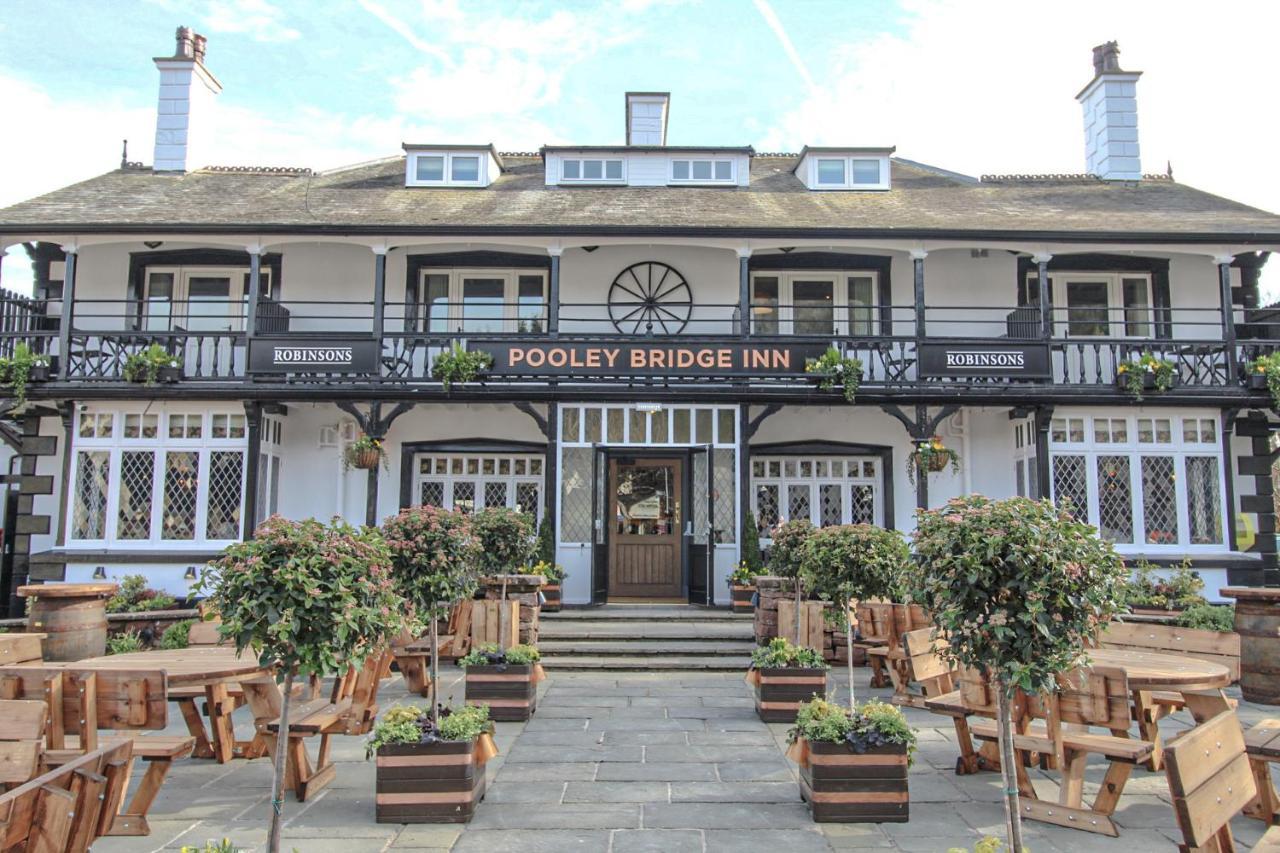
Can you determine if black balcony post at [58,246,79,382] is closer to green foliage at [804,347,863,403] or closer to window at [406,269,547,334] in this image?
window at [406,269,547,334]

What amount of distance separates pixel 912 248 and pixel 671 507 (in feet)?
18.8

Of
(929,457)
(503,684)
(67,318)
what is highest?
(67,318)

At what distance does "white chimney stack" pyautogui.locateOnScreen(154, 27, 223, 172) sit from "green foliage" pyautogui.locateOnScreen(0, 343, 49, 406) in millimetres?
5530

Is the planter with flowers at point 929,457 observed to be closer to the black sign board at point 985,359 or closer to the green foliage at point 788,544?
the black sign board at point 985,359

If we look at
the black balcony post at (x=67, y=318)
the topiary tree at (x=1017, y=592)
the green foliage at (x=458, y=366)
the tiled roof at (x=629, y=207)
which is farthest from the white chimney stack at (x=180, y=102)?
the topiary tree at (x=1017, y=592)

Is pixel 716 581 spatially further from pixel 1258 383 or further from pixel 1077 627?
pixel 1077 627

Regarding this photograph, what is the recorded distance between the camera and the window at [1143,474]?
14.5 meters

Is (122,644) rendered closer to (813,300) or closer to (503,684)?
(503,684)

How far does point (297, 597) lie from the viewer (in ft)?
15.2

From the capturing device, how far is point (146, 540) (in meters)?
14.2

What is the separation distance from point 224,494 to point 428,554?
29.9ft

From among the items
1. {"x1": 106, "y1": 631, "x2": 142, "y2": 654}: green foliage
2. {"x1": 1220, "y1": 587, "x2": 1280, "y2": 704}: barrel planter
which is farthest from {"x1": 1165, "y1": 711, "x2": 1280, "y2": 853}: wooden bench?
{"x1": 106, "y1": 631, "x2": 142, "y2": 654}: green foliage

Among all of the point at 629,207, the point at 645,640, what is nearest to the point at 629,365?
the point at 629,207

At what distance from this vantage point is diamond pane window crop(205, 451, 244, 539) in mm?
14414
